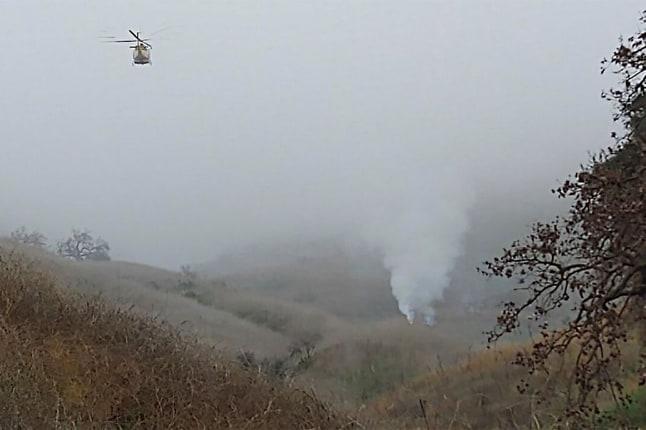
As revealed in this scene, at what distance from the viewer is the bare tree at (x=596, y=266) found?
415cm

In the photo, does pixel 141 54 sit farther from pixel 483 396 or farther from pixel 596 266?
pixel 483 396

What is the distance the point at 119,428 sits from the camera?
4.40 meters

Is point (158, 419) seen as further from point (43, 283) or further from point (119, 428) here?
point (43, 283)

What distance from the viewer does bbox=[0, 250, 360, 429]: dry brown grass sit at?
4.12m

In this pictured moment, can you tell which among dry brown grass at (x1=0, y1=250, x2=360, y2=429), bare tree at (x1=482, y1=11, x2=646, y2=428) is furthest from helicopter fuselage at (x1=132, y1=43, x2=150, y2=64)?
bare tree at (x1=482, y1=11, x2=646, y2=428)

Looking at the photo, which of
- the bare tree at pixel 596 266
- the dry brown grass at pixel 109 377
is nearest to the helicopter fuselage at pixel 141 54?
the dry brown grass at pixel 109 377

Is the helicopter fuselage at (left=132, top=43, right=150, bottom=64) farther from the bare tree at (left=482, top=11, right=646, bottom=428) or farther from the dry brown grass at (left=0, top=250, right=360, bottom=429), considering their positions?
the bare tree at (left=482, top=11, right=646, bottom=428)

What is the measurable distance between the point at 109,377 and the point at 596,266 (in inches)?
133

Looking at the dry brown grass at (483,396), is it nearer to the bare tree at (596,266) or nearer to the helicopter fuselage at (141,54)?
the bare tree at (596,266)

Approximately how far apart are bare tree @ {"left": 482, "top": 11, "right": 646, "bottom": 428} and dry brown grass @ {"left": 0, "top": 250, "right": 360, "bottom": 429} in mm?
1794

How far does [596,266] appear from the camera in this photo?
4.60 meters

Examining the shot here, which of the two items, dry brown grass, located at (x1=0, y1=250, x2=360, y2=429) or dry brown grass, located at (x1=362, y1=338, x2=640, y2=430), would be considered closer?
dry brown grass, located at (x1=0, y1=250, x2=360, y2=429)

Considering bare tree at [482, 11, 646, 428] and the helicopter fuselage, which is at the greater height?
the helicopter fuselage

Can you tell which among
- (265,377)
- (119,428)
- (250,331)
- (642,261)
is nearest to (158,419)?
(119,428)
